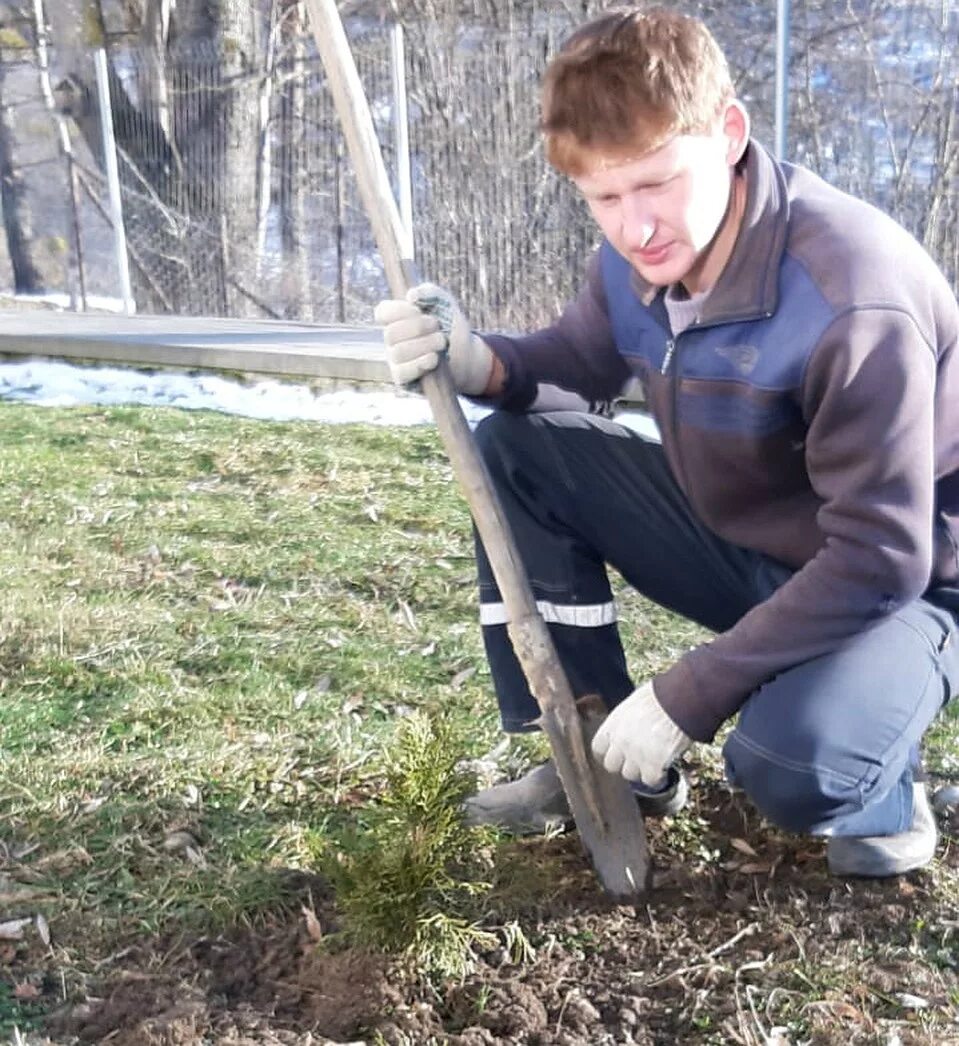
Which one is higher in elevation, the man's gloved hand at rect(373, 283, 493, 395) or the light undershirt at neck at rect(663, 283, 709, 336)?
the light undershirt at neck at rect(663, 283, 709, 336)

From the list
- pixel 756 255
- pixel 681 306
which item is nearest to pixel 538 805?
pixel 681 306

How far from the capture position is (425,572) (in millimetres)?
3773

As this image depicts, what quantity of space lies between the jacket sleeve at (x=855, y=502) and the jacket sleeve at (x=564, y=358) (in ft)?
2.09

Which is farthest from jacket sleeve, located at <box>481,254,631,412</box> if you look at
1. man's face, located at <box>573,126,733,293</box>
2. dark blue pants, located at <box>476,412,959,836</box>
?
man's face, located at <box>573,126,733,293</box>

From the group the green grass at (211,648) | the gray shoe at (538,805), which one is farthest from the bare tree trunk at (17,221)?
the gray shoe at (538,805)

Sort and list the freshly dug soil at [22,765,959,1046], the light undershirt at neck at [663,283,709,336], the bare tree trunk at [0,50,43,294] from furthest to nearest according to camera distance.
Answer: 1. the bare tree trunk at [0,50,43,294]
2. the light undershirt at neck at [663,283,709,336]
3. the freshly dug soil at [22,765,959,1046]

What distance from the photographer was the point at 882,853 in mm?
2115

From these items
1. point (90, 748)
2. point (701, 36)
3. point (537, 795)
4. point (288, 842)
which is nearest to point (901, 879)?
point (537, 795)

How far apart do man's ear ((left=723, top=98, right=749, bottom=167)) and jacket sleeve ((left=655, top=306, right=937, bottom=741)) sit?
348mm

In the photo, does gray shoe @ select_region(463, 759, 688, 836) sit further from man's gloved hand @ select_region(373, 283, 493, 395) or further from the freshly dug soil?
man's gloved hand @ select_region(373, 283, 493, 395)

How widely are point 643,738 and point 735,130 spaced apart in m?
0.95

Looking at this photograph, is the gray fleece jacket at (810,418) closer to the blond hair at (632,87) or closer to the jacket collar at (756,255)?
the jacket collar at (756,255)

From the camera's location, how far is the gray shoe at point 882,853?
6.95 feet

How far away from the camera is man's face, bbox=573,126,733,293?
181 cm
